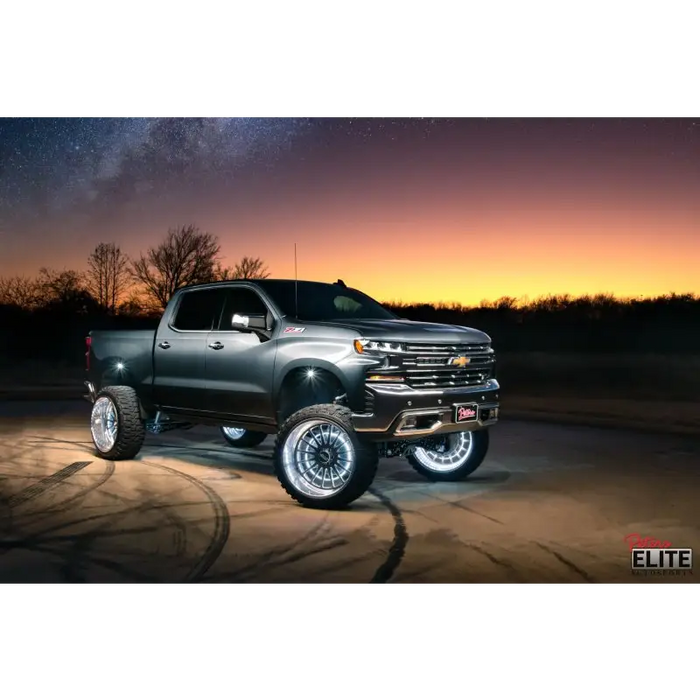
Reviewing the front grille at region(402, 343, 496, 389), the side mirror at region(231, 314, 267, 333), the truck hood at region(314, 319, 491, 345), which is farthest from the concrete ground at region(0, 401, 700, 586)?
the side mirror at region(231, 314, 267, 333)

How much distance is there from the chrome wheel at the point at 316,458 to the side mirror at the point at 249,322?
1190mm

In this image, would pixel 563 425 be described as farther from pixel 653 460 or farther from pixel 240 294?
pixel 240 294

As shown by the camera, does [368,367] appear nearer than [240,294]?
Yes

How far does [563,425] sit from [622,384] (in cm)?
1620

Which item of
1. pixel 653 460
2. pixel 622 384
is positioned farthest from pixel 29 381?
pixel 653 460

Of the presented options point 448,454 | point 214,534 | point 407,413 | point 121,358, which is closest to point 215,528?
point 214,534

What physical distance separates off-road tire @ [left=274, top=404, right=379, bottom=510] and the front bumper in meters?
0.13

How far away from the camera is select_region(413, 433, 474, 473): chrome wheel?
9.55m

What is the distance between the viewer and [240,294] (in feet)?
30.9

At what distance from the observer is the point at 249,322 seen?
328 inches

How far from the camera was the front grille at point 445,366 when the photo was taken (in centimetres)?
788

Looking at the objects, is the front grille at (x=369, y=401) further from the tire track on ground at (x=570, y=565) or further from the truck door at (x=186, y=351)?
the truck door at (x=186, y=351)

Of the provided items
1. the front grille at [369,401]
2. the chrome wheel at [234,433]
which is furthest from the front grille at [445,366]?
the chrome wheel at [234,433]

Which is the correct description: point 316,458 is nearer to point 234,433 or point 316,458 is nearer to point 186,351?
point 186,351
